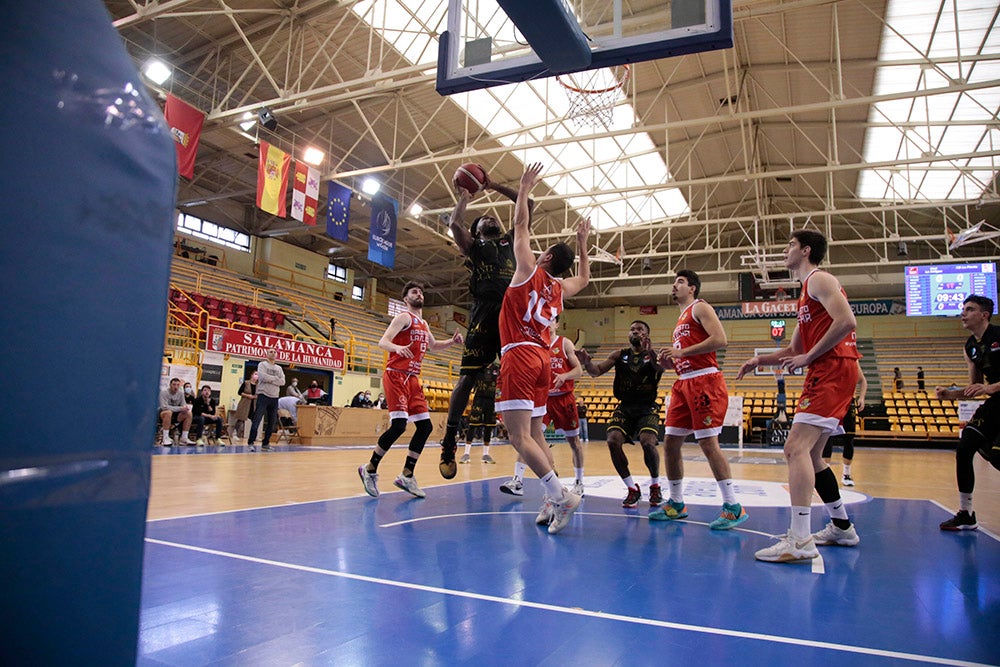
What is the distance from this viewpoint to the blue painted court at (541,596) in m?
1.93

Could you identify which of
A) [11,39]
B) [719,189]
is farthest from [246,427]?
[719,189]

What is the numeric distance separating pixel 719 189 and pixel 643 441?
69.6 feet

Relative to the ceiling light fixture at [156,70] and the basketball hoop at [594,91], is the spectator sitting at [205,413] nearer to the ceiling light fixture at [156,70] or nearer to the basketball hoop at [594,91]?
the ceiling light fixture at [156,70]

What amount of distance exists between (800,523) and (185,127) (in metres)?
13.4

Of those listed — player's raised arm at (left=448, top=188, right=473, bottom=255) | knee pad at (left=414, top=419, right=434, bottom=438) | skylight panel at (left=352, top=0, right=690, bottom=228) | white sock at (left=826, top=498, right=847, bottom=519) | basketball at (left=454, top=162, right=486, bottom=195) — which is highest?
skylight panel at (left=352, top=0, right=690, bottom=228)

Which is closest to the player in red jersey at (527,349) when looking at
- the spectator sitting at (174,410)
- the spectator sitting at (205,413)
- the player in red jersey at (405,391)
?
the player in red jersey at (405,391)

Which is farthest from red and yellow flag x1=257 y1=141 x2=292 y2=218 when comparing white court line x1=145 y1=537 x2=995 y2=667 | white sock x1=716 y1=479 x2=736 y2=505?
white court line x1=145 y1=537 x2=995 y2=667

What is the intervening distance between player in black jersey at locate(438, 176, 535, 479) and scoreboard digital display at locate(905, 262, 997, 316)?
20.3 m

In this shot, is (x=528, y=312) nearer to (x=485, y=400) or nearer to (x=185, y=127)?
(x=485, y=400)

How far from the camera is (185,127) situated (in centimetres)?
1259

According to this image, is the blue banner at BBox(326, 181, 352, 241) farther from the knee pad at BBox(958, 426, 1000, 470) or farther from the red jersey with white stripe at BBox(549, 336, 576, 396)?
the knee pad at BBox(958, 426, 1000, 470)

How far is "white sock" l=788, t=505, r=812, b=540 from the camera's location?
11.1 feet

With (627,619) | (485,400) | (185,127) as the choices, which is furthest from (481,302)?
(185,127)

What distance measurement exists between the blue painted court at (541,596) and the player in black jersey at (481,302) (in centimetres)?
105
